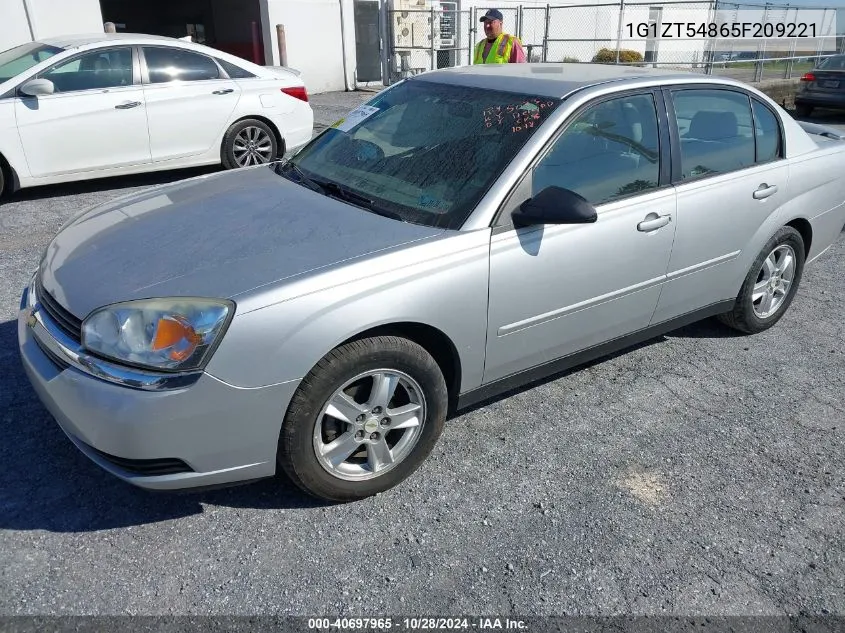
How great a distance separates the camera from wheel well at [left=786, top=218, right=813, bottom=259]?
14.7 feet

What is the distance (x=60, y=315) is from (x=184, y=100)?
5259mm

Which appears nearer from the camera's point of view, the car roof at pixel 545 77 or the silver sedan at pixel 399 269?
the silver sedan at pixel 399 269

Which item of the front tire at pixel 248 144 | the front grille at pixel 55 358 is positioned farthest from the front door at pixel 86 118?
the front grille at pixel 55 358

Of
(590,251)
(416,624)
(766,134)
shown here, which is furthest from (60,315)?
(766,134)

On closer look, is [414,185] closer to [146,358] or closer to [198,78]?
[146,358]

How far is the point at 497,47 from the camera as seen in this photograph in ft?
22.5

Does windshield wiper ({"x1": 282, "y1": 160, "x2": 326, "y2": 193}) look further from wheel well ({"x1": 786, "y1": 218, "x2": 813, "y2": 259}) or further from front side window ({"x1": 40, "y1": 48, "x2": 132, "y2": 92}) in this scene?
front side window ({"x1": 40, "y1": 48, "x2": 132, "y2": 92})

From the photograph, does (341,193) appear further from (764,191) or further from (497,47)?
(497,47)

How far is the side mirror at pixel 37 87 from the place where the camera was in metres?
6.41

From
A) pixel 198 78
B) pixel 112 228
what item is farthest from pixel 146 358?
pixel 198 78

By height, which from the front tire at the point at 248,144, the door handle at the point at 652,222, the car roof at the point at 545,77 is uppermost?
the car roof at the point at 545,77

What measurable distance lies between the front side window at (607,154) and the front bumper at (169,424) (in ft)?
5.04

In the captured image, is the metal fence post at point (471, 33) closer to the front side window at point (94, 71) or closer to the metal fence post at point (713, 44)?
the metal fence post at point (713, 44)

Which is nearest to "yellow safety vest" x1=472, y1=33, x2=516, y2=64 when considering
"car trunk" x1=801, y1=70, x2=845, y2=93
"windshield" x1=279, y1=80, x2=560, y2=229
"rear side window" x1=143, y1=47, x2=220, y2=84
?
"rear side window" x1=143, y1=47, x2=220, y2=84
